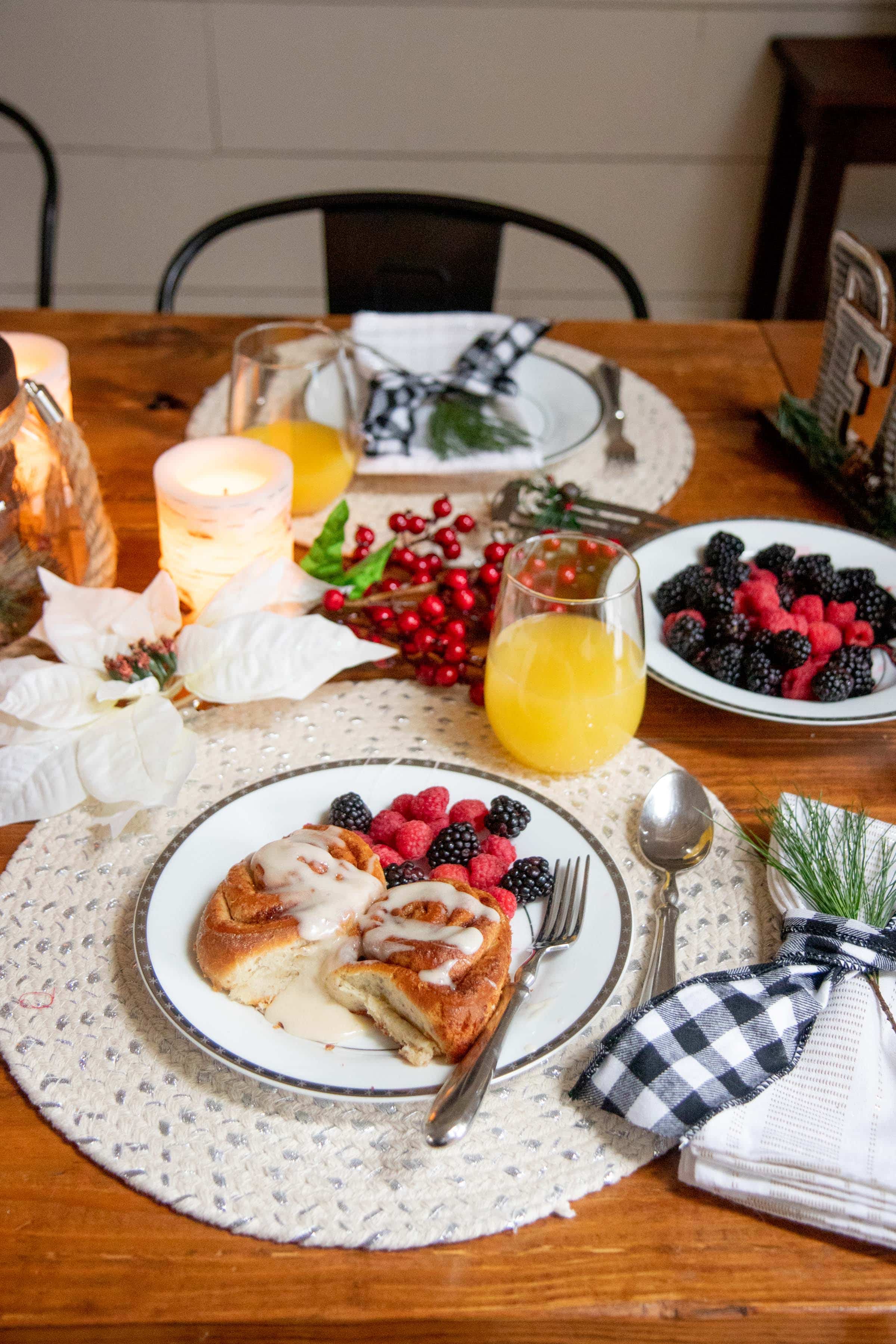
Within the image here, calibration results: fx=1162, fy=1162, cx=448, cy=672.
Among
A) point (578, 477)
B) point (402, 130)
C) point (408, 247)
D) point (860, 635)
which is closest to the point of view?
point (860, 635)

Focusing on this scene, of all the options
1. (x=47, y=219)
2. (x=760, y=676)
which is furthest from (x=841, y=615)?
(x=47, y=219)

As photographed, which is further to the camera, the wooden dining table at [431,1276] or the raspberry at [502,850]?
the raspberry at [502,850]

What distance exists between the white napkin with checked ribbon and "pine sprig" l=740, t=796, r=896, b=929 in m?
0.10

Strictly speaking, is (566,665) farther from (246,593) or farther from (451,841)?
(246,593)

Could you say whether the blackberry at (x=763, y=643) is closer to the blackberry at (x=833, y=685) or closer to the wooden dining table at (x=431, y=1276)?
the blackberry at (x=833, y=685)

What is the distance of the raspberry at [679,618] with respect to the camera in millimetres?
1099

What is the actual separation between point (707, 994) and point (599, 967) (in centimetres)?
7

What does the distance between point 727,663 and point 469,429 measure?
0.53m

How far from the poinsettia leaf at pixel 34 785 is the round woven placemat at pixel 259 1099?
0.03 metres

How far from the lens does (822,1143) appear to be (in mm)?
680

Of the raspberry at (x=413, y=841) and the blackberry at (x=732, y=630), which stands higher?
the blackberry at (x=732, y=630)

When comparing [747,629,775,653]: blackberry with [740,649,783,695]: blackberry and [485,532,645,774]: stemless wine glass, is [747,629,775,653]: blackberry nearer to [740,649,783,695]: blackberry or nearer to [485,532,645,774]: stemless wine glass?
[740,649,783,695]: blackberry

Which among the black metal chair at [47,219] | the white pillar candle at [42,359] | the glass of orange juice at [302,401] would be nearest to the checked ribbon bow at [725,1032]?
the glass of orange juice at [302,401]

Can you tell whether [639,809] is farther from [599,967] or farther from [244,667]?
[244,667]
